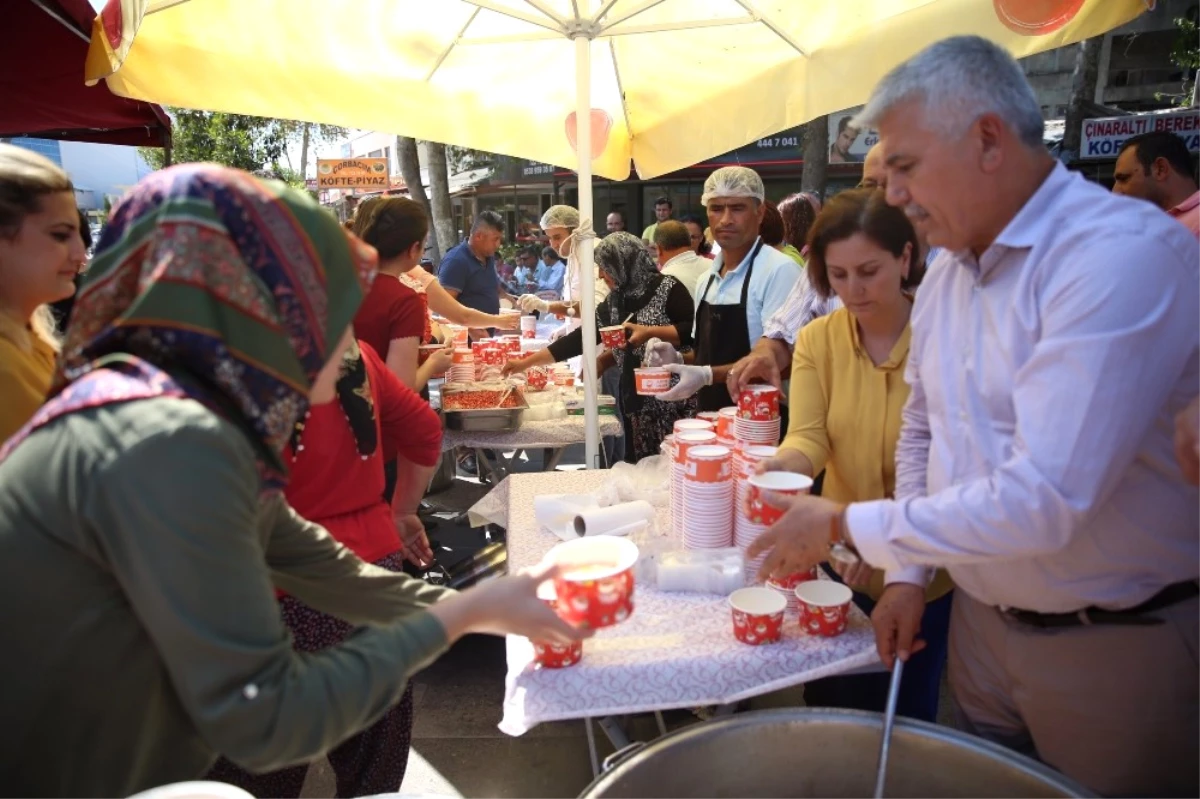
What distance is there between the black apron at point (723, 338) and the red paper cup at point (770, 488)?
1797mm

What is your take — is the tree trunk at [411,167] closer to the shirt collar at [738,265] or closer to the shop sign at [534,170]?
the shop sign at [534,170]

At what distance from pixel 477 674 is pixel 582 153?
2.40 metres

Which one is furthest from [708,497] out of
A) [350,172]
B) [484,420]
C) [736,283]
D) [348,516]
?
[350,172]

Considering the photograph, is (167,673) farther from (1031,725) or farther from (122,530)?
(1031,725)

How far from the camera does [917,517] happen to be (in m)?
1.29

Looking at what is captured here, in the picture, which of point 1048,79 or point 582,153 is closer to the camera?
point 582,153

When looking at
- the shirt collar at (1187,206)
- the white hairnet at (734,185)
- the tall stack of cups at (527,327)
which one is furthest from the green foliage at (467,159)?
Result: the shirt collar at (1187,206)

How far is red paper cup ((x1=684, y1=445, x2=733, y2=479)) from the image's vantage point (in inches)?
71.9

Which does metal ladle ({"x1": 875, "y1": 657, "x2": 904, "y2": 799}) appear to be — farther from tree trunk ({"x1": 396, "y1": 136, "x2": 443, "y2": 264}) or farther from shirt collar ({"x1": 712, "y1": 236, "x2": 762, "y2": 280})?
tree trunk ({"x1": 396, "y1": 136, "x2": 443, "y2": 264})

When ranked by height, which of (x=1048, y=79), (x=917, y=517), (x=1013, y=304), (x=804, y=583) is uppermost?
(x=1048, y=79)

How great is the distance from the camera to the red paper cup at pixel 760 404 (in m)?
2.07

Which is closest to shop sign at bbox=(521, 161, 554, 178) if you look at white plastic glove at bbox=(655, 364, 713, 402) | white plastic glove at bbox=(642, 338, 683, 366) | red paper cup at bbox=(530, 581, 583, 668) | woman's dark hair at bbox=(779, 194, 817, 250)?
woman's dark hair at bbox=(779, 194, 817, 250)

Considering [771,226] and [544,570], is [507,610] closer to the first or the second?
[544,570]

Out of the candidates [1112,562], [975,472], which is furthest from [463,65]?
[1112,562]
